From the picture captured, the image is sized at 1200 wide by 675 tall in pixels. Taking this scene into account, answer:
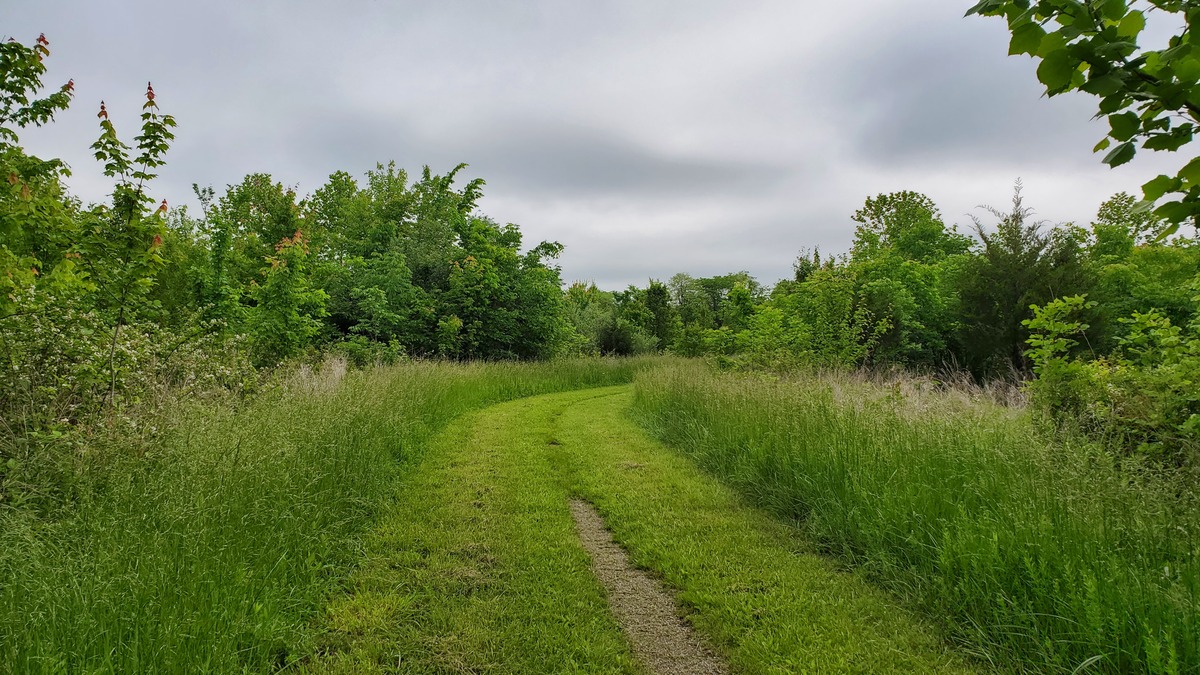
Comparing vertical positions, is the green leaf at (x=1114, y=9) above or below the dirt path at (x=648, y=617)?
above

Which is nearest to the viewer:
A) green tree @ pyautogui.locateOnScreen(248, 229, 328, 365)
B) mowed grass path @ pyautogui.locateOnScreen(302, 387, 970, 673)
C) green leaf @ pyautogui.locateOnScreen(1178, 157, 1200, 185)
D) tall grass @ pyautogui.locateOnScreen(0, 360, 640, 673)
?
green leaf @ pyautogui.locateOnScreen(1178, 157, 1200, 185)

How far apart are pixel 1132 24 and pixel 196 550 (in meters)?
4.66

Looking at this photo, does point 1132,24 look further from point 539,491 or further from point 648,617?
point 539,491

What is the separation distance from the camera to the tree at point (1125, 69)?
47.8 inches

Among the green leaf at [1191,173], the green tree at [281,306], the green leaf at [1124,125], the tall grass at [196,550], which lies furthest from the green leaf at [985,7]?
the green tree at [281,306]

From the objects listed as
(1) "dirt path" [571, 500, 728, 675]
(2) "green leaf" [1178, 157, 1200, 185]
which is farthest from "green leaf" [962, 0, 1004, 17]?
(1) "dirt path" [571, 500, 728, 675]

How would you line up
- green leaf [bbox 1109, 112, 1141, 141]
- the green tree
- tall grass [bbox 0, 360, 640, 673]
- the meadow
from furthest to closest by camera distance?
the green tree < the meadow < tall grass [bbox 0, 360, 640, 673] < green leaf [bbox 1109, 112, 1141, 141]

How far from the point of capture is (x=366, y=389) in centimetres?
780

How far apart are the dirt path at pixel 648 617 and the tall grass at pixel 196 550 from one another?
1980 millimetres

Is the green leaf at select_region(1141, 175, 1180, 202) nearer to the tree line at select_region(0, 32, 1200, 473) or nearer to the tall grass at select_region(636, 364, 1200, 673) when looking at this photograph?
the tree line at select_region(0, 32, 1200, 473)

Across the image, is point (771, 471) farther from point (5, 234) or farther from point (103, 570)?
point (5, 234)

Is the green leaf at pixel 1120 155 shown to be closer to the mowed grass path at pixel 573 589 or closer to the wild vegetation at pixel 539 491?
the wild vegetation at pixel 539 491

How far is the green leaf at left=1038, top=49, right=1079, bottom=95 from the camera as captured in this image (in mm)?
1306

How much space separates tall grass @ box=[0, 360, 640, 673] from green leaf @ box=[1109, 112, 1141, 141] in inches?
161
